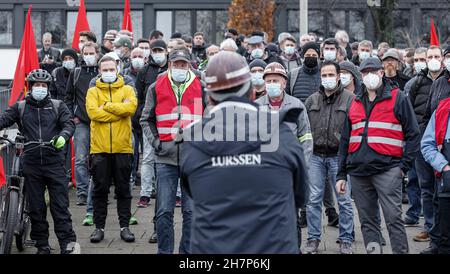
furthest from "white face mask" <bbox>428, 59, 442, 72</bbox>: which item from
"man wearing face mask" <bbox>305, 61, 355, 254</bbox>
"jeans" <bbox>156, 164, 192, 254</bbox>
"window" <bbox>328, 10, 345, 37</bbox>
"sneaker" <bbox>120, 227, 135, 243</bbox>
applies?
"window" <bbox>328, 10, 345, 37</bbox>

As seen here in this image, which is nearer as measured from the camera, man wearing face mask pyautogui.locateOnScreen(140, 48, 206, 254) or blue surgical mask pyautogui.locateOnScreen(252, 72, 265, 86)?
man wearing face mask pyautogui.locateOnScreen(140, 48, 206, 254)

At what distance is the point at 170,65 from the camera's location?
9695mm

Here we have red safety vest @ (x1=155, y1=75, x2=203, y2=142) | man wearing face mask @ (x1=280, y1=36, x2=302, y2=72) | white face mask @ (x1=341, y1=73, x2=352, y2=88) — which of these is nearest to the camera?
red safety vest @ (x1=155, y1=75, x2=203, y2=142)

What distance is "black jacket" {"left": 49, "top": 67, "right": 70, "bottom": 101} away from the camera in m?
13.5

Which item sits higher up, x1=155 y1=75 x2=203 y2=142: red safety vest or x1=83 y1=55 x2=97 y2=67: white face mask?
x1=83 y1=55 x2=97 y2=67: white face mask

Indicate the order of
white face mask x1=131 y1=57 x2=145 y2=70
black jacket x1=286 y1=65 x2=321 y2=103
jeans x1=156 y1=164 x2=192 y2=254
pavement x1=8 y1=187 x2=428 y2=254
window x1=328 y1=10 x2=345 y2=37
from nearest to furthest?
jeans x1=156 y1=164 x2=192 y2=254 → pavement x1=8 y1=187 x2=428 y2=254 → black jacket x1=286 y1=65 x2=321 y2=103 → white face mask x1=131 y1=57 x2=145 y2=70 → window x1=328 y1=10 x2=345 y2=37

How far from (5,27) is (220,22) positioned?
872cm

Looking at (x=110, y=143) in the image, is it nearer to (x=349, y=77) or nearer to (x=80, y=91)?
(x=80, y=91)

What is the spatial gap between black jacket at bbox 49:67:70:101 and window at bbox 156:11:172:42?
23262mm

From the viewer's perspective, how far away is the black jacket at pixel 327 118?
10266 mm

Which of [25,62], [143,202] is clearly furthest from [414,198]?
[25,62]

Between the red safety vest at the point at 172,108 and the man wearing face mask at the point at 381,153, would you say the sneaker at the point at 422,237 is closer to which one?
the man wearing face mask at the point at 381,153

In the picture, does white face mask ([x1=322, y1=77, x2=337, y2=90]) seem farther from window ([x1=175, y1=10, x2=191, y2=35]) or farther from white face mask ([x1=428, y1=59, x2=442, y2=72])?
window ([x1=175, y1=10, x2=191, y2=35])

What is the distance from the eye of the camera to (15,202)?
383 inches
